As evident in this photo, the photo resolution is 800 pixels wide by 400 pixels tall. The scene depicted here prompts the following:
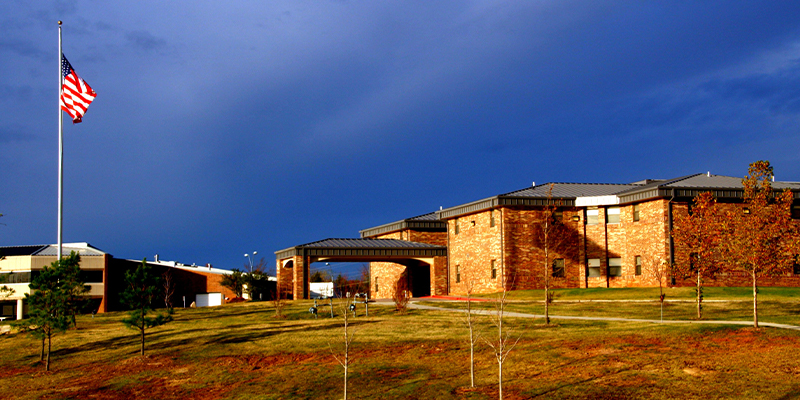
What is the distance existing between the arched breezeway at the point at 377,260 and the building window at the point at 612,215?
44.8ft

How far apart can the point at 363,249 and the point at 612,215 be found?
18.9 meters

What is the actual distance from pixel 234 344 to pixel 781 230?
21.5m

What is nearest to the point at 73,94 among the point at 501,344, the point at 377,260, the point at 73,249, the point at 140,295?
the point at 140,295

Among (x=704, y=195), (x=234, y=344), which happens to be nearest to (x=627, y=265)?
(x=704, y=195)

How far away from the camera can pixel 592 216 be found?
51.0 metres

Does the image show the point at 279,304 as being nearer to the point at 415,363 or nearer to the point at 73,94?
the point at 73,94

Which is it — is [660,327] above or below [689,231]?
below

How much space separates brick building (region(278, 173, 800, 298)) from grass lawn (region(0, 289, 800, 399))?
46.6 feet

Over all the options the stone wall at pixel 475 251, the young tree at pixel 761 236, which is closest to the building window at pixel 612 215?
the stone wall at pixel 475 251

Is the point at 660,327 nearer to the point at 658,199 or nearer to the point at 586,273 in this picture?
the point at 658,199

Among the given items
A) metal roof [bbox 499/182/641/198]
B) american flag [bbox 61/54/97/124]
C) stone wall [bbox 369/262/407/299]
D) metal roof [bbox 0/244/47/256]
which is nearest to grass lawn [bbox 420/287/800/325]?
metal roof [bbox 499/182/641/198]

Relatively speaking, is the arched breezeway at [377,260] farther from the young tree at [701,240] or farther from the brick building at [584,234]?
the young tree at [701,240]

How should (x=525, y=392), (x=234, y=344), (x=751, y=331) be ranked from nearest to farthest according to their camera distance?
(x=525, y=392), (x=751, y=331), (x=234, y=344)

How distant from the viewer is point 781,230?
25.0 m
